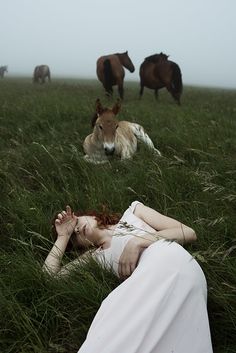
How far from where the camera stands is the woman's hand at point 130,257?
8.81ft

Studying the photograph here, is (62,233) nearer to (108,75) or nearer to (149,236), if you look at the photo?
(149,236)

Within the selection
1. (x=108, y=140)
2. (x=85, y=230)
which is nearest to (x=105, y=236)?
(x=85, y=230)

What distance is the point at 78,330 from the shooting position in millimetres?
2662

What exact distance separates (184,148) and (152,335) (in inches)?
160

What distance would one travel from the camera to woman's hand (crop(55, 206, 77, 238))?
3230 mm

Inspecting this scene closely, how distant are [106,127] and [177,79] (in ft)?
34.5

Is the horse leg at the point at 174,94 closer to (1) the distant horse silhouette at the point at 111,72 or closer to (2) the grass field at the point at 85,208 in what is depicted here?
(1) the distant horse silhouette at the point at 111,72

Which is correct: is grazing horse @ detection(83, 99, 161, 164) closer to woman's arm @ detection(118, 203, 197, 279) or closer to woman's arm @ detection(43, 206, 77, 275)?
A: woman's arm @ detection(43, 206, 77, 275)

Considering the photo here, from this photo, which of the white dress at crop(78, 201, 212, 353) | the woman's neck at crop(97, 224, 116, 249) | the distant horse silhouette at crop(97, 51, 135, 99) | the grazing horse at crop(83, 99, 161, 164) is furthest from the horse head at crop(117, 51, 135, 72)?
the white dress at crop(78, 201, 212, 353)

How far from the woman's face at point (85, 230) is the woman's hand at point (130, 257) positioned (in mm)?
457

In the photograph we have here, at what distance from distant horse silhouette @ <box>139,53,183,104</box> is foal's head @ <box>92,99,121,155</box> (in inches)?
372

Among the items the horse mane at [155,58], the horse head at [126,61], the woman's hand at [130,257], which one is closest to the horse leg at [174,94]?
the horse mane at [155,58]

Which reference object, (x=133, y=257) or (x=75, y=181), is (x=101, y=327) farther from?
(x=75, y=181)

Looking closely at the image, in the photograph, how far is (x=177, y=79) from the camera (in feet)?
53.9
